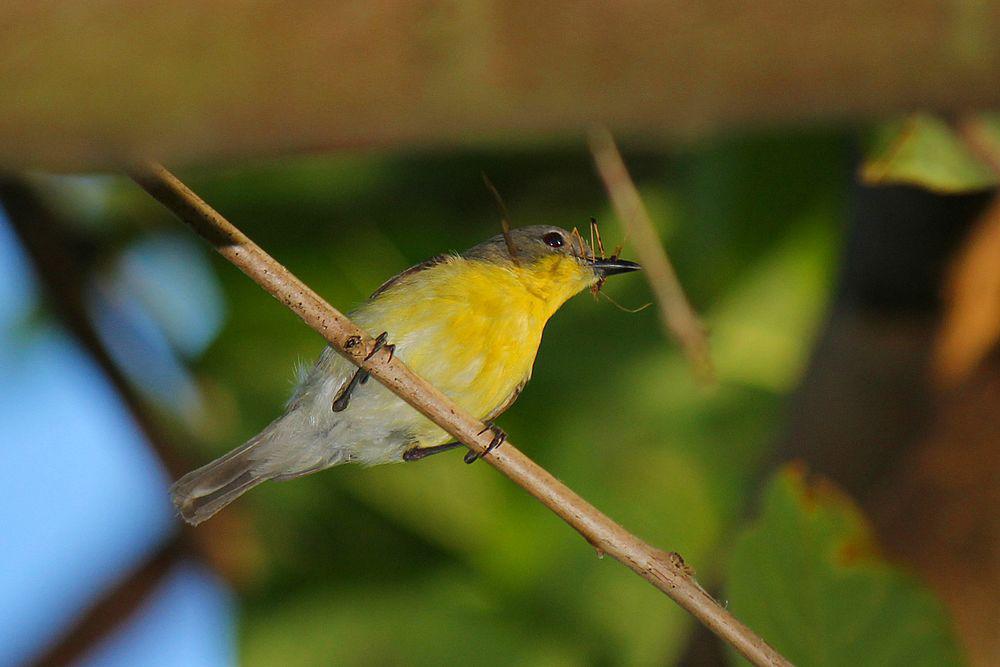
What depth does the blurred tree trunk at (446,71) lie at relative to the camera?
44 cm

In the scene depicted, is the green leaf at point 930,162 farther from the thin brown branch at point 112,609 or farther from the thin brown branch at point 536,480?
the thin brown branch at point 112,609

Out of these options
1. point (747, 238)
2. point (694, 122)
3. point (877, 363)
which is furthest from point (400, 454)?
point (694, 122)

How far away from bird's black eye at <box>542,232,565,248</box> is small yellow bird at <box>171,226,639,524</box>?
0.08 meters

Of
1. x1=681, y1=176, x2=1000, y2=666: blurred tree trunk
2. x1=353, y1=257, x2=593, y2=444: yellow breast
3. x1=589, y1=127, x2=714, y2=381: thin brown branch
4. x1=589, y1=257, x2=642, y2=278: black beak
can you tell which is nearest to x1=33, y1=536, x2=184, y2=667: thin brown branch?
x1=353, y1=257, x2=593, y2=444: yellow breast

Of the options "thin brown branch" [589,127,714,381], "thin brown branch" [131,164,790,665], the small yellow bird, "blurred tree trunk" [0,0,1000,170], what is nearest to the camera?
"blurred tree trunk" [0,0,1000,170]

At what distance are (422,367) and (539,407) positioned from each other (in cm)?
116

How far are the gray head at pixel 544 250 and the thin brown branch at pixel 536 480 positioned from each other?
87 cm

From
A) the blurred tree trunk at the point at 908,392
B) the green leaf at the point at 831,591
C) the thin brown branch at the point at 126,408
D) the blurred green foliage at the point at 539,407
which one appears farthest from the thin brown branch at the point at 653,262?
the thin brown branch at the point at 126,408

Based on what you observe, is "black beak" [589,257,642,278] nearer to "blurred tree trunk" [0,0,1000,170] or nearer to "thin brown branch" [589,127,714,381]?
"thin brown branch" [589,127,714,381]

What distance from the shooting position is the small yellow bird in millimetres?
2180

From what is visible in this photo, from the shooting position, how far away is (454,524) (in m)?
3.03

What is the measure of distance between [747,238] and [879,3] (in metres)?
2.86

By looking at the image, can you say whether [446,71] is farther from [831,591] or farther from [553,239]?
[553,239]

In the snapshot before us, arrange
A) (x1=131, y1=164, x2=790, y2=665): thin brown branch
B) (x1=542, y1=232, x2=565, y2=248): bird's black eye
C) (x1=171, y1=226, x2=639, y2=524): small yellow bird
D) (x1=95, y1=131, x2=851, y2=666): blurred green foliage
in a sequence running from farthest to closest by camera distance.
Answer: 1. (x1=95, y1=131, x2=851, y2=666): blurred green foliage
2. (x1=542, y1=232, x2=565, y2=248): bird's black eye
3. (x1=171, y1=226, x2=639, y2=524): small yellow bird
4. (x1=131, y1=164, x2=790, y2=665): thin brown branch
